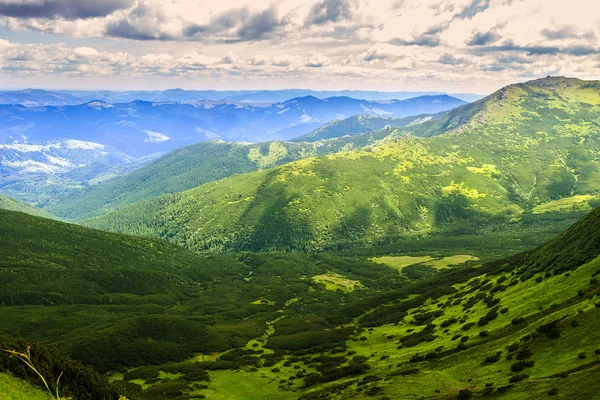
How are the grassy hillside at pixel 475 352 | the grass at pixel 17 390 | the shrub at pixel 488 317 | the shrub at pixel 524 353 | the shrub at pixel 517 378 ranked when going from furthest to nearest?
the shrub at pixel 488 317 → the shrub at pixel 524 353 → the shrub at pixel 517 378 → the grassy hillside at pixel 475 352 → the grass at pixel 17 390

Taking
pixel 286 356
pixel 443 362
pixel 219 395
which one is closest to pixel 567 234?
pixel 443 362

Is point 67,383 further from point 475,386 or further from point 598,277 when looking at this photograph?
point 598,277

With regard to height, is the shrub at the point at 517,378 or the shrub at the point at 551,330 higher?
the shrub at the point at 551,330

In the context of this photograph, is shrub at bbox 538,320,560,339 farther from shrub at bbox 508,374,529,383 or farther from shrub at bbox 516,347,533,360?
shrub at bbox 508,374,529,383

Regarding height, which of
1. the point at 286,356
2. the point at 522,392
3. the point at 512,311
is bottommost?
the point at 286,356

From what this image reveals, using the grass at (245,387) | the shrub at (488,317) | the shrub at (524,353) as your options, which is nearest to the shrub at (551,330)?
the shrub at (524,353)

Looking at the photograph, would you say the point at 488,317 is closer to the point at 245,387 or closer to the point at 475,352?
the point at 475,352

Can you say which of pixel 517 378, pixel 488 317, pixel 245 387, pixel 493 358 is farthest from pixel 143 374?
A: pixel 517 378

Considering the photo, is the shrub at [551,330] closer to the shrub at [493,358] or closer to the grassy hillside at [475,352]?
the grassy hillside at [475,352]

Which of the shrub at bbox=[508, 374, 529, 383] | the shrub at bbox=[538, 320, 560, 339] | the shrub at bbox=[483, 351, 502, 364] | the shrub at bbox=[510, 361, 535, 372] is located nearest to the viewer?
the shrub at bbox=[508, 374, 529, 383]

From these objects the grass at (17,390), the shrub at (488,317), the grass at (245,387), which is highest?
the grass at (17,390)

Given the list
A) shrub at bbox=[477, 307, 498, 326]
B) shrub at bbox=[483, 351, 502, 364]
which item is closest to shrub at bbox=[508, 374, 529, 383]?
shrub at bbox=[483, 351, 502, 364]
